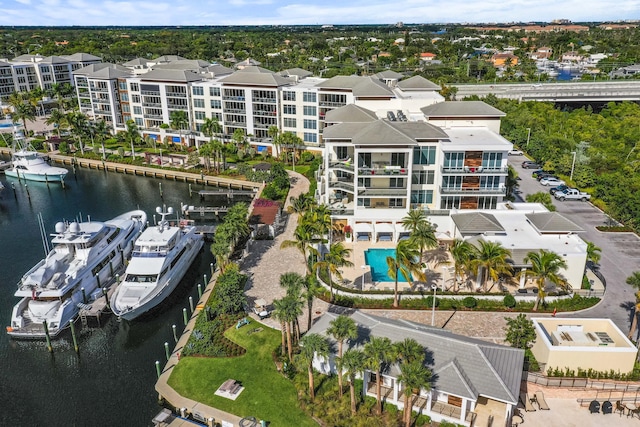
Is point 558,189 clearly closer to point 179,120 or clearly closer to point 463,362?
point 463,362

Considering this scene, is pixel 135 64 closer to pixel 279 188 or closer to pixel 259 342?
pixel 279 188

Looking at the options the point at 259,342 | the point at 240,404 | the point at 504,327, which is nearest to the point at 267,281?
the point at 259,342

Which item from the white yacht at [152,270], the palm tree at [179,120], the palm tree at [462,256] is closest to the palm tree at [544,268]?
the palm tree at [462,256]

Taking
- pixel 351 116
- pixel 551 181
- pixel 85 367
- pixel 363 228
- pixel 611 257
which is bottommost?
pixel 85 367

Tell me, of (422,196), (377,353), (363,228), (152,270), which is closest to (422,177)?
(422,196)

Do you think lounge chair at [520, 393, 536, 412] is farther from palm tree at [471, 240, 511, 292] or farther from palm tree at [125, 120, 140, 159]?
palm tree at [125, 120, 140, 159]

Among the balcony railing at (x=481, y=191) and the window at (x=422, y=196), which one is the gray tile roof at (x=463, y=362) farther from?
the window at (x=422, y=196)
